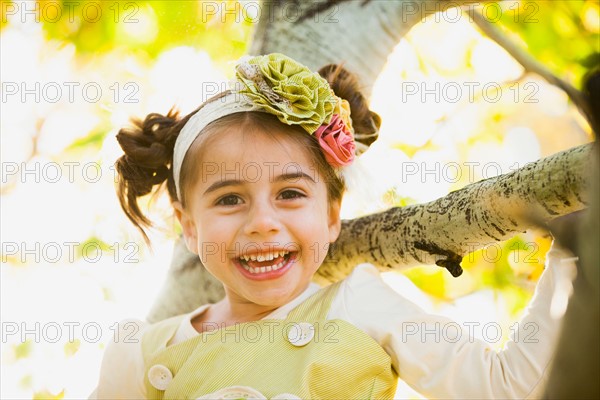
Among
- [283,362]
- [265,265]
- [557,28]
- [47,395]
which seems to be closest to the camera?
[283,362]

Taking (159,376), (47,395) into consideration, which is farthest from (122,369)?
(47,395)

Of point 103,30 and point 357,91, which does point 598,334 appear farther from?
point 103,30

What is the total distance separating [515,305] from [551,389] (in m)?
3.60

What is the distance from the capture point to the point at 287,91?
1.81m

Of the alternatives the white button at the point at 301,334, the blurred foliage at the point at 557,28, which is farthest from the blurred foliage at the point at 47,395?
the blurred foliage at the point at 557,28

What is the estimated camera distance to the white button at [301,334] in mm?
1660

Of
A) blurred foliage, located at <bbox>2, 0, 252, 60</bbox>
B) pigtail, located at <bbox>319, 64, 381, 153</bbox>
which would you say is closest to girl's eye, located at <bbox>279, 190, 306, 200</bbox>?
pigtail, located at <bbox>319, 64, 381, 153</bbox>

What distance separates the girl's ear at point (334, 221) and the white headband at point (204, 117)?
33cm

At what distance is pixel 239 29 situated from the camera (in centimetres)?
385

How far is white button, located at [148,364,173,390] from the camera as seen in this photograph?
Result: 1.76 meters

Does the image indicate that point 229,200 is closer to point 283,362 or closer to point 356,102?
point 283,362

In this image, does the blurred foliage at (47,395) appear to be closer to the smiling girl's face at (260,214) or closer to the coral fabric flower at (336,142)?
the smiling girl's face at (260,214)

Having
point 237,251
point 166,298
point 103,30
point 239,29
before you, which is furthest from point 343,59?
point 103,30

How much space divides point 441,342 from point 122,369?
888 mm
